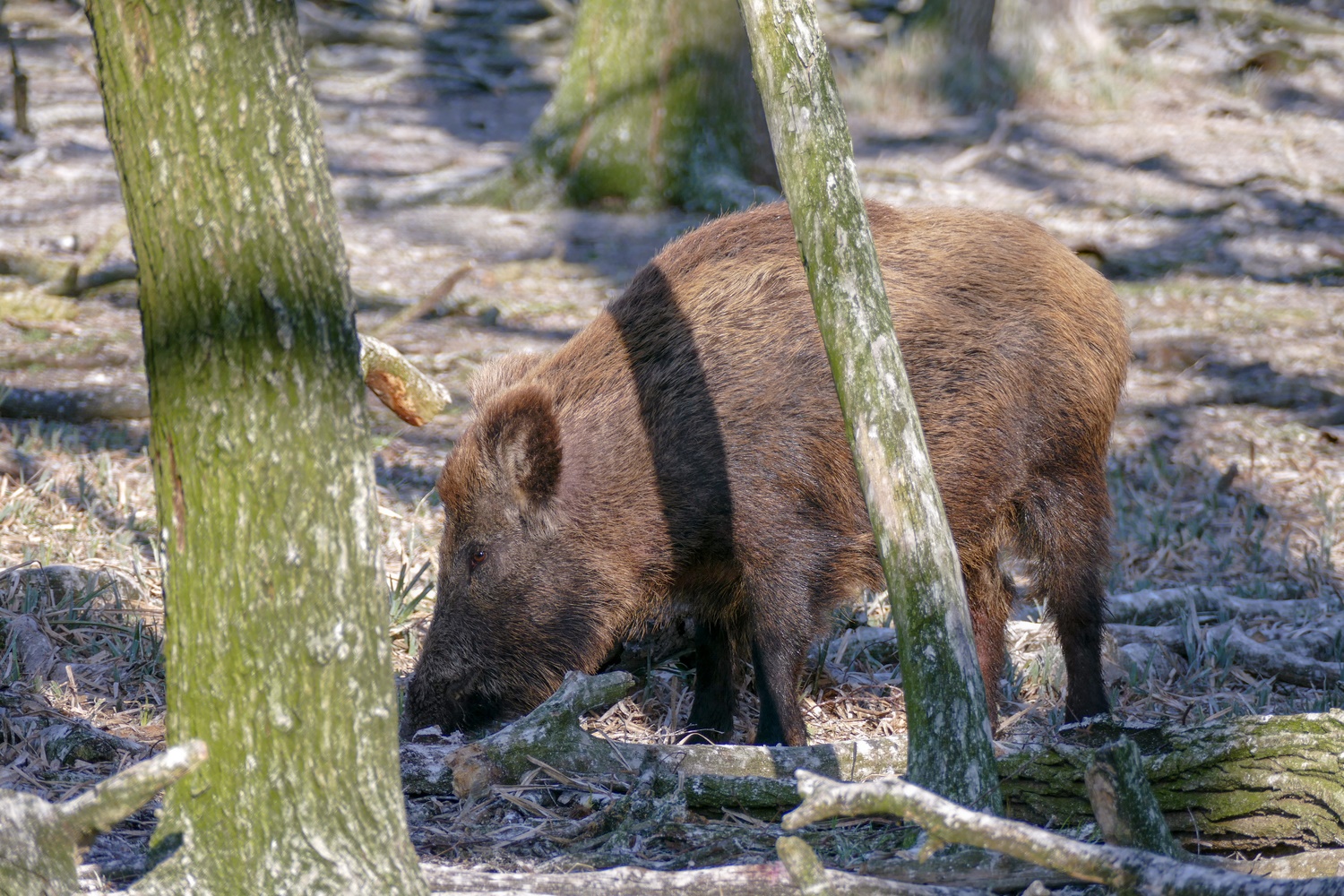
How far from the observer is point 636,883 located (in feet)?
7.67

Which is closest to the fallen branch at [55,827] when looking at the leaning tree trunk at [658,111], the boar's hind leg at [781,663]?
the boar's hind leg at [781,663]

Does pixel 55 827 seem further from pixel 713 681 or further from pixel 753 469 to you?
pixel 713 681

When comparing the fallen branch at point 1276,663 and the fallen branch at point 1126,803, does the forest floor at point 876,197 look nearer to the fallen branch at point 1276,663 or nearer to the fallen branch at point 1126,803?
the fallen branch at point 1276,663

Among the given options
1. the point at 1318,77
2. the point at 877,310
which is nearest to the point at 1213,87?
the point at 1318,77

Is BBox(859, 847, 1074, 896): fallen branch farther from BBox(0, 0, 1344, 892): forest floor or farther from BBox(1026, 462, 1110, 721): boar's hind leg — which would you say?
BBox(1026, 462, 1110, 721): boar's hind leg

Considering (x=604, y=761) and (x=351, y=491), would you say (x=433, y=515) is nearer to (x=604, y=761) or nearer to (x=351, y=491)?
(x=604, y=761)

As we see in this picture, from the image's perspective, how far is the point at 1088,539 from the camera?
4.13 metres

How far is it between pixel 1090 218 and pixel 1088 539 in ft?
23.3

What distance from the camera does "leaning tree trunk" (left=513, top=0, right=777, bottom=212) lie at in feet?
30.0

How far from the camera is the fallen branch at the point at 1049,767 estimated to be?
262cm

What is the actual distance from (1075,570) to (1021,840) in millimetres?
2255

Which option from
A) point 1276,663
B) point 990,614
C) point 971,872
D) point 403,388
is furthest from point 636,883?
point 1276,663

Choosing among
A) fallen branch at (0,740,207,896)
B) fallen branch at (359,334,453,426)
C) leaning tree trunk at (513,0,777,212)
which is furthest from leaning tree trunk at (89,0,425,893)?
leaning tree trunk at (513,0,777,212)

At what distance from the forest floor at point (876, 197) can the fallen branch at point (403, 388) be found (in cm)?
33
